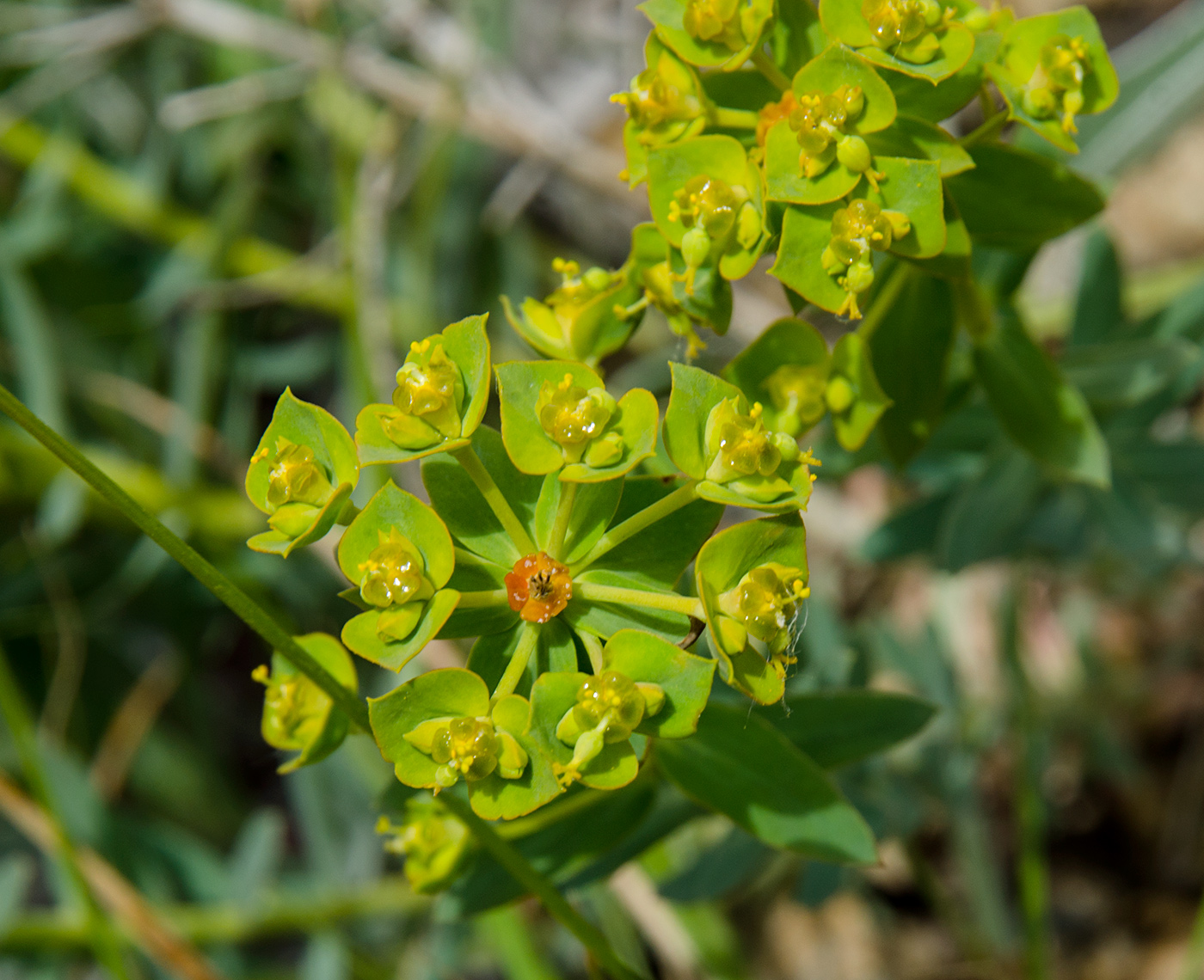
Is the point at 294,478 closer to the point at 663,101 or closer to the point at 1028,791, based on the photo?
the point at 663,101

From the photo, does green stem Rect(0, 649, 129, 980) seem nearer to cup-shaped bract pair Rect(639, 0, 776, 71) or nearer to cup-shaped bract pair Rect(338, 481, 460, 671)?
cup-shaped bract pair Rect(338, 481, 460, 671)

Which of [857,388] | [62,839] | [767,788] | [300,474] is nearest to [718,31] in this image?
[857,388]

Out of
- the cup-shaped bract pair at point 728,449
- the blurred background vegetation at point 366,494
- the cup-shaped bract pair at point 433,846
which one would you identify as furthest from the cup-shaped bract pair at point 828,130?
the blurred background vegetation at point 366,494

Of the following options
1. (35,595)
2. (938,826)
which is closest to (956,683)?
(938,826)

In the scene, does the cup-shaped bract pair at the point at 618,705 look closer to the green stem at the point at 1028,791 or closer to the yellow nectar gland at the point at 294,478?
the yellow nectar gland at the point at 294,478

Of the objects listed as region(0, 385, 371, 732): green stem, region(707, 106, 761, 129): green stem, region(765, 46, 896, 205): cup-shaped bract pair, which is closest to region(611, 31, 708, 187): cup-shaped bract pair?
region(707, 106, 761, 129): green stem

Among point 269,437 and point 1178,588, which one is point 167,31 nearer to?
point 269,437
